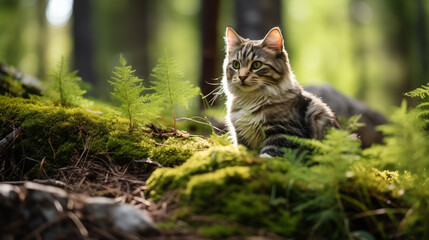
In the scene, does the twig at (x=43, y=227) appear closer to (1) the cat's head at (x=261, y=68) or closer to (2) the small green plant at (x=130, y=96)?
(2) the small green plant at (x=130, y=96)

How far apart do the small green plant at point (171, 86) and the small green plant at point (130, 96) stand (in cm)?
14

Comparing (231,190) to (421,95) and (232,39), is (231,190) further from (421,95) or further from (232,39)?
(232,39)

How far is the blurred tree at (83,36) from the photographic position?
10703 mm

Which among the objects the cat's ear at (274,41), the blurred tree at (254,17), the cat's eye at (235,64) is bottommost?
the cat's eye at (235,64)

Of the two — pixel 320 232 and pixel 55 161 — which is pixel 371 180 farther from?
pixel 55 161

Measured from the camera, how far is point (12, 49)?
13586mm

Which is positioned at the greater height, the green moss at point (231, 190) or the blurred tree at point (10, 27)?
the blurred tree at point (10, 27)

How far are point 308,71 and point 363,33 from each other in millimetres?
5355

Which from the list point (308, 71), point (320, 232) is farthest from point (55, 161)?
point (308, 71)

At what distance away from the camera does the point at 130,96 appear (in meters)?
2.81

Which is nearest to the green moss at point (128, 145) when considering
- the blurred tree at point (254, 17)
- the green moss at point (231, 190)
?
the green moss at point (231, 190)

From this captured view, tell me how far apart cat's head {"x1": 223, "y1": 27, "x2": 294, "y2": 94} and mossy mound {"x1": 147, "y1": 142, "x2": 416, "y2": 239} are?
58.9 inches

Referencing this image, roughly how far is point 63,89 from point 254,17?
4.42 metres

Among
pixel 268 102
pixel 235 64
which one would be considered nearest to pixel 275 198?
pixel 268 102
